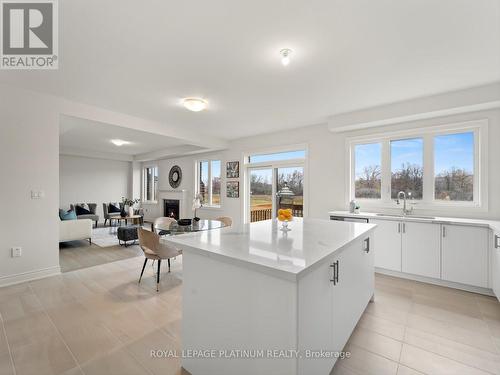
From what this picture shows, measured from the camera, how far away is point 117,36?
2.07 metres

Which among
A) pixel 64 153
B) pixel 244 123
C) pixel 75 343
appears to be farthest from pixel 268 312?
pixel 64 153

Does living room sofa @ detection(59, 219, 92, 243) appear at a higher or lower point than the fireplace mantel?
lower

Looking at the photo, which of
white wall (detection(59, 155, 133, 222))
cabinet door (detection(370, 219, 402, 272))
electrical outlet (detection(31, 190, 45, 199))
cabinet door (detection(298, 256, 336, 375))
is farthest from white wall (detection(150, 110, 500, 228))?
white wall (detection(59, 155, 133, 222))

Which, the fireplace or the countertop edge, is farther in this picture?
the fireplace

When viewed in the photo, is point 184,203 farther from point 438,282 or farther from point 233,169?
point 438,282

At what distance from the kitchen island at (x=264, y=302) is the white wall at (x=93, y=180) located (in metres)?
8.41

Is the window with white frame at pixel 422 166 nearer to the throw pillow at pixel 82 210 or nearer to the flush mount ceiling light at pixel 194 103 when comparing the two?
the flush mount ceiling light at pixel 194 103

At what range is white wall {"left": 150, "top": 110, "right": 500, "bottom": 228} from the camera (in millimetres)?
3188

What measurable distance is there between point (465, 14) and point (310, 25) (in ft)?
3.80

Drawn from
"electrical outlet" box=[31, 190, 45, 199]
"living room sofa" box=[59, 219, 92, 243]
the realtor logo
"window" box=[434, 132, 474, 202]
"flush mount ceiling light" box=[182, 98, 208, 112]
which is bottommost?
"living room sofa" box=[59, 219, 92, 243]

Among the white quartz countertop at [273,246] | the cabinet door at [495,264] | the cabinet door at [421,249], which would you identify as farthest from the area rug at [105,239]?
the cabinet door at [495,264]

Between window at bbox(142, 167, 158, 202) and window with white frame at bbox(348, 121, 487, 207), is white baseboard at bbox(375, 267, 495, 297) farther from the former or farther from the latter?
window at bbox(142, 167, 158, 202)

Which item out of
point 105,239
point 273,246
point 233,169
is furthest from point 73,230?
point 273,246

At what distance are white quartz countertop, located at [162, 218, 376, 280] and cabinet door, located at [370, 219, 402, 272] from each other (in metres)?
1.70
